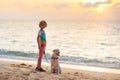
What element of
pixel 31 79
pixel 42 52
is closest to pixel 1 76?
pixel 31 79

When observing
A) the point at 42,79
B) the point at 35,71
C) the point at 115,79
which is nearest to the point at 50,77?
the point at 42,79

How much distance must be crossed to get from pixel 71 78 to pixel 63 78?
25 centimetres

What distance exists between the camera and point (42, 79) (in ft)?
26.8

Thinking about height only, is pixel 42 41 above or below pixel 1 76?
above

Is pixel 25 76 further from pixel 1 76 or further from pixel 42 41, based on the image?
pixel 42 41

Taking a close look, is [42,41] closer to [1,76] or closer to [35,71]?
[35,71]

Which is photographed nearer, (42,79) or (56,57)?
(42,79)

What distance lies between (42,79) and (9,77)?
2.95 feet

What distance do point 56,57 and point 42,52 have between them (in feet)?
1.58

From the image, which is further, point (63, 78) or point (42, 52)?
point (42, 52)

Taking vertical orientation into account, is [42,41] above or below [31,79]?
above

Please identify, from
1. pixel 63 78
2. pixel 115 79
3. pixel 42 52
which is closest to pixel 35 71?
pixel 42 52

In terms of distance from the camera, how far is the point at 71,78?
851cm

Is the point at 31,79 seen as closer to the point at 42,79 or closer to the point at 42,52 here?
the point at 42,79
